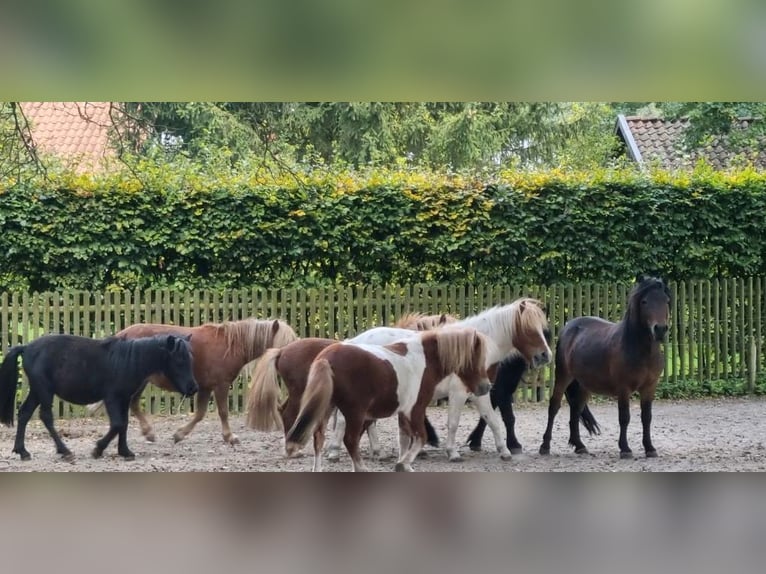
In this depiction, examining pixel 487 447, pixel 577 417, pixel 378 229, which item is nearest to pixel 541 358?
pixel 577 417

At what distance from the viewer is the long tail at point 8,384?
21.6ft

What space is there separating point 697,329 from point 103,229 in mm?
7715

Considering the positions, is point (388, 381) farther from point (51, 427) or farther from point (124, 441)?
point (51, 427)

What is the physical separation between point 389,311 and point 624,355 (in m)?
3.89

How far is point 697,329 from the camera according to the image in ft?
35.7

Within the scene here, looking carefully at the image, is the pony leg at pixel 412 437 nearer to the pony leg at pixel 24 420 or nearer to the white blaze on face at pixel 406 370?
the white blaze on face at pixel 406 370

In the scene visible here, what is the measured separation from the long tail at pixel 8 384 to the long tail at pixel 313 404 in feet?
9.11

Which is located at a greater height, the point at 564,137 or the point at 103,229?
the point at 564,137

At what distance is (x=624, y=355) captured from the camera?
22.0ft

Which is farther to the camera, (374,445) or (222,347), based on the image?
(222,347)
